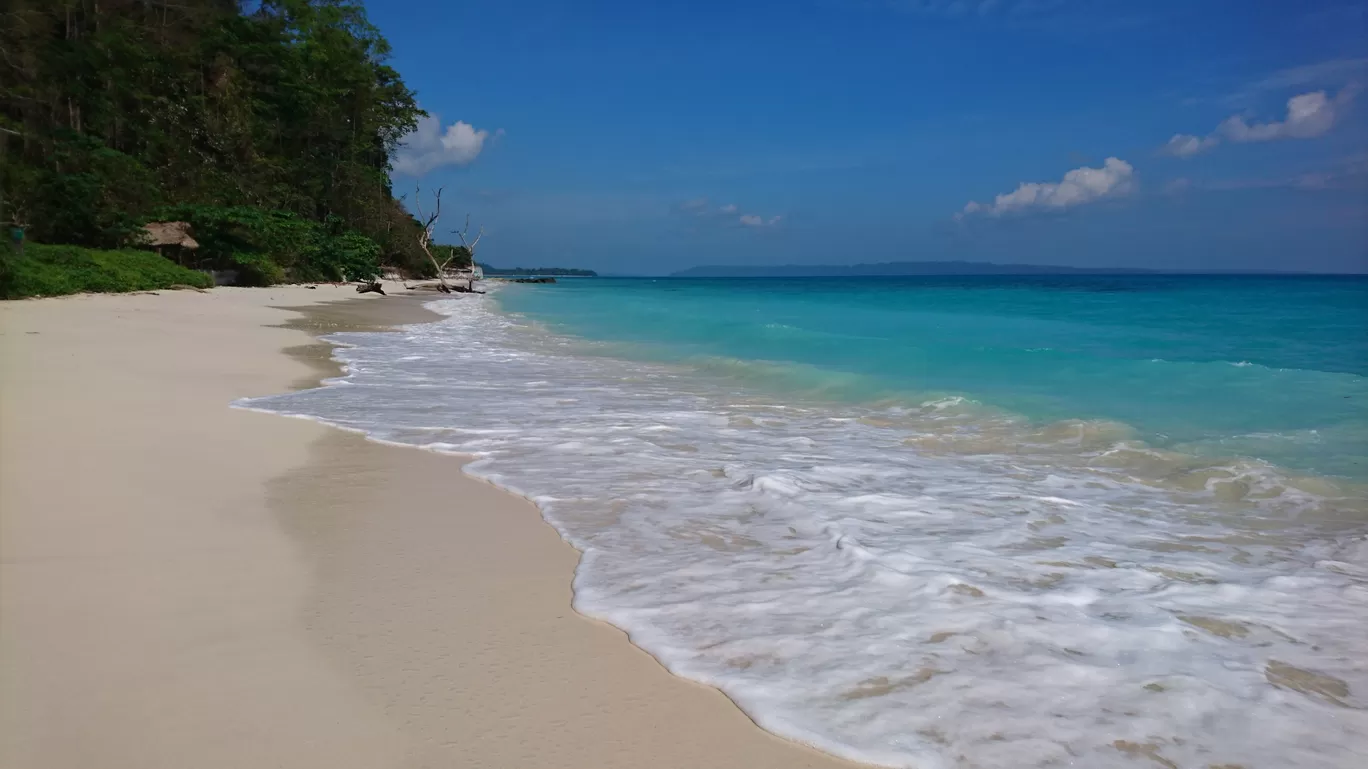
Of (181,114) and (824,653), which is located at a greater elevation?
(181,114)

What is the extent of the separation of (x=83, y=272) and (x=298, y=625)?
63.8ft

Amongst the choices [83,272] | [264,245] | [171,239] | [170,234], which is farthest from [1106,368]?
[264,245]

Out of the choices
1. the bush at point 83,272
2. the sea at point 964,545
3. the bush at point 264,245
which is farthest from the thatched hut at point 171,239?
the sea at point 964,545

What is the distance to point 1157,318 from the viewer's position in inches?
1025

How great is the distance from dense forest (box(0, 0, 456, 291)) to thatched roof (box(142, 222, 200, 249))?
52 cm

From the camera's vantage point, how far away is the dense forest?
23.9 meters

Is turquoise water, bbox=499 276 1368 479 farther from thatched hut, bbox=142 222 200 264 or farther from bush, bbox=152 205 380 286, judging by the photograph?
thatched hut, bbox=142 222 200 264

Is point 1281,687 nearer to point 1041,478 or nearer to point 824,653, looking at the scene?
point 824,653

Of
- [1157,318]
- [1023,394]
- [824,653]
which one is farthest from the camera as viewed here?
[1157,318]

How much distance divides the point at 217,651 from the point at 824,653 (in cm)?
192

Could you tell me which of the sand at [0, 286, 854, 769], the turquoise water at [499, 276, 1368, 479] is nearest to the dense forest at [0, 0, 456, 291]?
the turquoise water at [499, 276, 1368, 479]

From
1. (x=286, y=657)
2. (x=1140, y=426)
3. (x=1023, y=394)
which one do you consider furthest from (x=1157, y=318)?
(x=286, y=657)

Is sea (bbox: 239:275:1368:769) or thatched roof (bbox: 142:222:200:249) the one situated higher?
thatched roof (bbox: 142:222:200:249)

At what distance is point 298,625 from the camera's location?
255 cm
